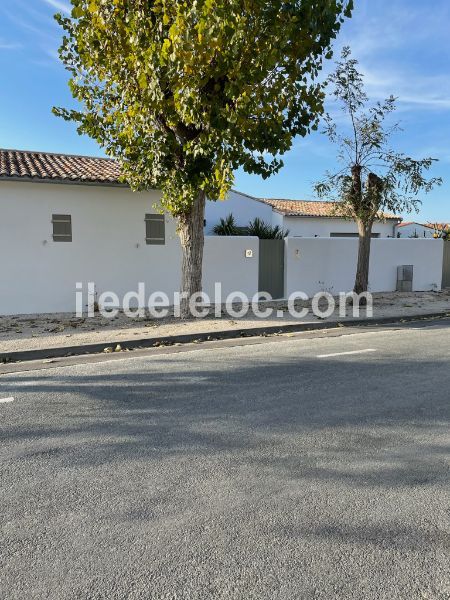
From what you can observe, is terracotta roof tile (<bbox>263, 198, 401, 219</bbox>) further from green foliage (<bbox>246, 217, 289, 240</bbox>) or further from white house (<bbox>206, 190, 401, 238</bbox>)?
green foliage (<bbox>246, 217, 289, 240</bbox>)

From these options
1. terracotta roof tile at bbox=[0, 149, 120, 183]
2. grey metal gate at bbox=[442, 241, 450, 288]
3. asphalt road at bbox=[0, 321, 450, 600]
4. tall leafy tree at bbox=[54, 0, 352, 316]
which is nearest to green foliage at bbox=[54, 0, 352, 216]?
tall leafy tree at bbox=[54, 0, 352, 316]

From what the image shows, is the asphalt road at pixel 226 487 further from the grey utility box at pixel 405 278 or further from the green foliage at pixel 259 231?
the grey utility box at pixel 405 278

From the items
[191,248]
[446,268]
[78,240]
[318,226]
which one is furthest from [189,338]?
[318,226]

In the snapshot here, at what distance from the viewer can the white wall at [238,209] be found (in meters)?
22.8

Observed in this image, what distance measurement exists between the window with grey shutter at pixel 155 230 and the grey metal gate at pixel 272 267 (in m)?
3.11

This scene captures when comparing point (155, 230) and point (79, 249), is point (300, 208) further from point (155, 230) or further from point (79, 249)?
point (79, 249)

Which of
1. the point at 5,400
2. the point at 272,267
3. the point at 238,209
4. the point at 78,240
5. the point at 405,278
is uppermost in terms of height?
the point at 238,209

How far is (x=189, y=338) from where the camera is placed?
8969 mm

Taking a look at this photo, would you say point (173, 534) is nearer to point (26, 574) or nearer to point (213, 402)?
point (26, 574)

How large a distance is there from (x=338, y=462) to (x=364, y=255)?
37.6ft

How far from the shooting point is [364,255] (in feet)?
47.0

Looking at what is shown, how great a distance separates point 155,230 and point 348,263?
6950mm

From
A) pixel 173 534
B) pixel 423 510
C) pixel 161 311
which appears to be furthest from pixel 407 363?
pixel 161 311

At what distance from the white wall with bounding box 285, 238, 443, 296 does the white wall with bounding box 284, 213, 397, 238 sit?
1036cm
